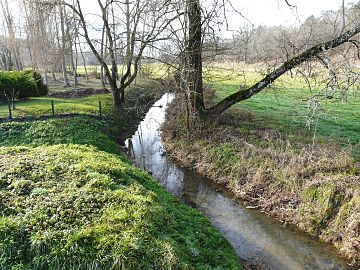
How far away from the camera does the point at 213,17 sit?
15.0 m

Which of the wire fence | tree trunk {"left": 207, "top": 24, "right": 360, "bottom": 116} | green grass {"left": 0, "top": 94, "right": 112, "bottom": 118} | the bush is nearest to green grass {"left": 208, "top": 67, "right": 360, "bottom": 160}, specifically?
tree trunk {"left": 207, "top": 24, "right": 360, "bottom": 116}

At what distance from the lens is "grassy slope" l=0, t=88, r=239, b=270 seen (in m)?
5.87

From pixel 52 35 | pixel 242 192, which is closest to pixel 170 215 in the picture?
pixel 242 192

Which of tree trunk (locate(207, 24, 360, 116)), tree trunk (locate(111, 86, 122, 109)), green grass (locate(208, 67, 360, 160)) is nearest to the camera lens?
tree trunk (locate(207, 24, 360, 116))

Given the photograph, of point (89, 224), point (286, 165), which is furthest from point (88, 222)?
point (286, 165)

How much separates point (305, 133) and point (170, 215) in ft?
31.1

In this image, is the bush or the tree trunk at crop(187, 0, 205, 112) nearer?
the tree trunk at crop(187, 0, 205, 112)

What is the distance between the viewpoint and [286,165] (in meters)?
11.6

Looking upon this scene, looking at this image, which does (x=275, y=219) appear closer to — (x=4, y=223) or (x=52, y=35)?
(x=4, y=223)

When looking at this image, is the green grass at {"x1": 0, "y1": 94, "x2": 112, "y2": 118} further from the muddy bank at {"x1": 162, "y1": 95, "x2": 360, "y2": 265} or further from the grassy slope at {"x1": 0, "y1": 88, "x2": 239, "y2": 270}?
the grassy slope at {"x1": 0, "y1": 88, "x2": 239, "y2": 270}

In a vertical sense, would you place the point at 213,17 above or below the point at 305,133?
above

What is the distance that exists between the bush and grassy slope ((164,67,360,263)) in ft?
33.8

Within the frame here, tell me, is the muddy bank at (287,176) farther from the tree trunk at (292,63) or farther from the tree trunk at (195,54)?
the tree trunk at (195,54)

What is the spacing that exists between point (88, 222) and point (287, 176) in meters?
7.28
